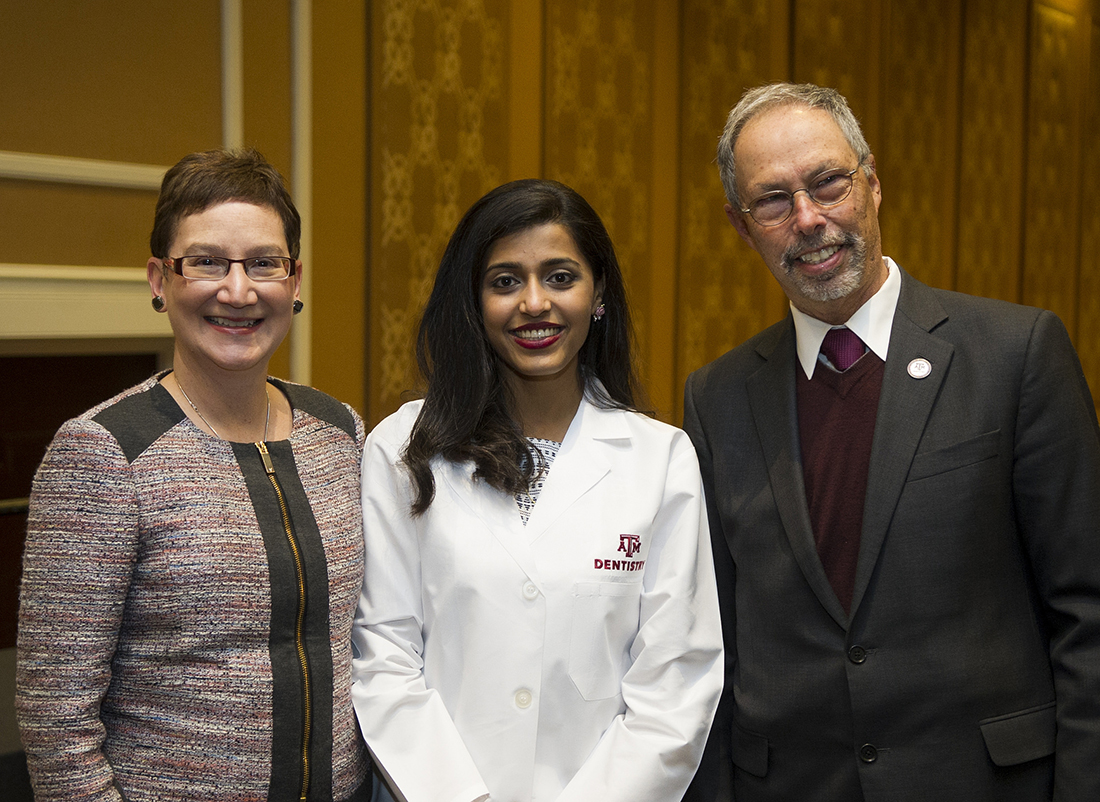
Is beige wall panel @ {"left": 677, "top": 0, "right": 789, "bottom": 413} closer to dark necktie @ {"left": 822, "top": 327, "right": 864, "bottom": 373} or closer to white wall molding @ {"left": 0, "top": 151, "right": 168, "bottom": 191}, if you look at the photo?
white wall molding @ {"left": 0, "top": 151, "right": 168, "bottom": 191}

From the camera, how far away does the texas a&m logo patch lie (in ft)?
5.63

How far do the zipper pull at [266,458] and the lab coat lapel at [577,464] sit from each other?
1.49 feet

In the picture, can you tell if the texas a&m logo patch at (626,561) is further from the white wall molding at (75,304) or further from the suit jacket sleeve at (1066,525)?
the white wall molding at (75,304)

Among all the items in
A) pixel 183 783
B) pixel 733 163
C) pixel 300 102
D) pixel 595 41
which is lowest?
pixel 183 783

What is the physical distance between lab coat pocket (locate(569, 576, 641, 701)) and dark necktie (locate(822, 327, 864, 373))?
538 millimetres

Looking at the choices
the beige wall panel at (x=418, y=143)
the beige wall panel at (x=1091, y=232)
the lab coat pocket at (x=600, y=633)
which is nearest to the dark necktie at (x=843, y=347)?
the lab coat pocket at (x=600, y=633)

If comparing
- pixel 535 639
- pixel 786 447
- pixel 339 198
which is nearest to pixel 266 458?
pixel 535 639

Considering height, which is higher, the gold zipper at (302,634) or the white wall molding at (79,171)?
the white wall molding at (79,171)

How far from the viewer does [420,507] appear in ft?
5.56

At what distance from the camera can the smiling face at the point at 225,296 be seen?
4.95ft

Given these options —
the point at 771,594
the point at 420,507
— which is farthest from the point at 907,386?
the point at 420,507

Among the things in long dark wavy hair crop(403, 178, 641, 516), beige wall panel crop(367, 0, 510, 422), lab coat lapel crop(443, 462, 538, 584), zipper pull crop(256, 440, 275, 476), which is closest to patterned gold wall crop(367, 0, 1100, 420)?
beige wall panel crop(367, 0, 510, 422)

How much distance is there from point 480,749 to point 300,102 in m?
2.34

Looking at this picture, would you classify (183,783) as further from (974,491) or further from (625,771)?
(974,491)
